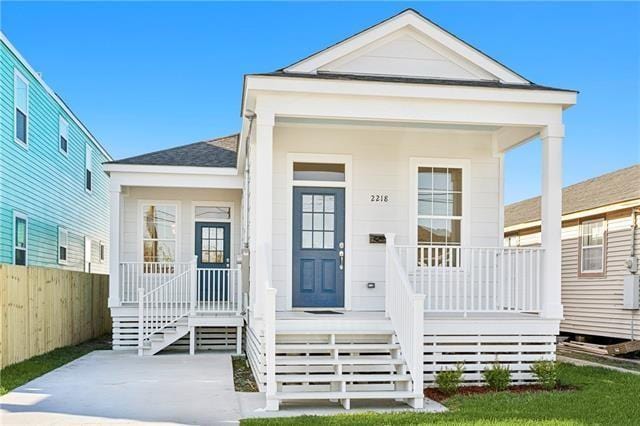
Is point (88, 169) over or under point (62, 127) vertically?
under

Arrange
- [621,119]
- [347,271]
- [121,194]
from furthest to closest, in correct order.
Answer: [621,119], [121,194], [347,271]

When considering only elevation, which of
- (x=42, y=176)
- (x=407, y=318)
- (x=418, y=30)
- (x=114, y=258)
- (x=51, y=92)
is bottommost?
(x=407, y=318)

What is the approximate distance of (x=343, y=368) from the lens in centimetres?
794

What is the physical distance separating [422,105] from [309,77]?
149 cm

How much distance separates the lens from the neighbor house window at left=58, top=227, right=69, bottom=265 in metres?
16.7

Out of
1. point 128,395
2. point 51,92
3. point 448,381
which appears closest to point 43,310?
point 128,395

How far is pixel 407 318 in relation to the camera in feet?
24.0

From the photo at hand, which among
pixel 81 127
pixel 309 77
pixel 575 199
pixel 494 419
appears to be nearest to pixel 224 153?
pixel 81 127

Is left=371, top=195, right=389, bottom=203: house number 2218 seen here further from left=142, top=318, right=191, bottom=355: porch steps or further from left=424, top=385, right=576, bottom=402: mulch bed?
left=142, top=318, right=191, bottom=355: porch steps

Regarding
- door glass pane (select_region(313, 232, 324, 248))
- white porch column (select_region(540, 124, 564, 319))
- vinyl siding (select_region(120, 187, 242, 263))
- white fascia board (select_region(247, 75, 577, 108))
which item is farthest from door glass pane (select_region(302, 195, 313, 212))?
vinyl siding (select_region(120, 187, 242, 263))

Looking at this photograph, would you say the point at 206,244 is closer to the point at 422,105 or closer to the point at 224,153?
the point at 224,153

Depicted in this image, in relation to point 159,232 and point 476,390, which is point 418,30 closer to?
point 476,390

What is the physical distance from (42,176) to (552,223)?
38.1 ft

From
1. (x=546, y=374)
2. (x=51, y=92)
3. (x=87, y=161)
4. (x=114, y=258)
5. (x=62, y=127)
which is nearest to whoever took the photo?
(x=546, y=374)
